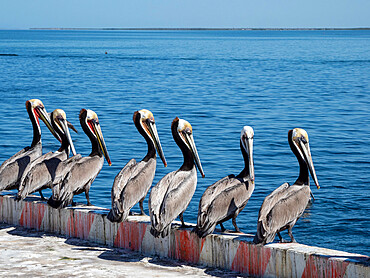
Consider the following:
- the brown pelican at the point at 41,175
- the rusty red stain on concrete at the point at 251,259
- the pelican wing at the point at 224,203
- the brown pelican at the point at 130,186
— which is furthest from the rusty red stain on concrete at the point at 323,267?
the brown pelican at the point at 41,175

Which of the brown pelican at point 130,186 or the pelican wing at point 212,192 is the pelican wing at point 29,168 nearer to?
the brown pelican at point 130,186

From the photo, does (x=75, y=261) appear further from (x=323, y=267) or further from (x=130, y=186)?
(x=323, y=267)

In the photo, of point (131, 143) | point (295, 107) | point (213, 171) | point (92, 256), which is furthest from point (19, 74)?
point (92, 256)

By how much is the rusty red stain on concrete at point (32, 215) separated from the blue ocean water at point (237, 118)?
14.6 ft

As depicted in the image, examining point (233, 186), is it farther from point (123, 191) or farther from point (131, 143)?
point (131, 143)

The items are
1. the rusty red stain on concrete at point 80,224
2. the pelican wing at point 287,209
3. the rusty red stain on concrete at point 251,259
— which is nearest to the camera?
the rusty red stain on concrete at point 251,259

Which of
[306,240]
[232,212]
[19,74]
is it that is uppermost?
[19,74]

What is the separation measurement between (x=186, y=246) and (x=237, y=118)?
1860cm

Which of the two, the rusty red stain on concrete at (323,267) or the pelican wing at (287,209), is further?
the pelican wing at (287,209)

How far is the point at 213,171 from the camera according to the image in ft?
51.1

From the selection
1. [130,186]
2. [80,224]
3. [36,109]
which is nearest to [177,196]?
[130,186]

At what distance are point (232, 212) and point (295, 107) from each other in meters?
22.2

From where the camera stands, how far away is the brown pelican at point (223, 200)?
6.38 m

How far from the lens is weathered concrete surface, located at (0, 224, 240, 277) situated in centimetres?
612
